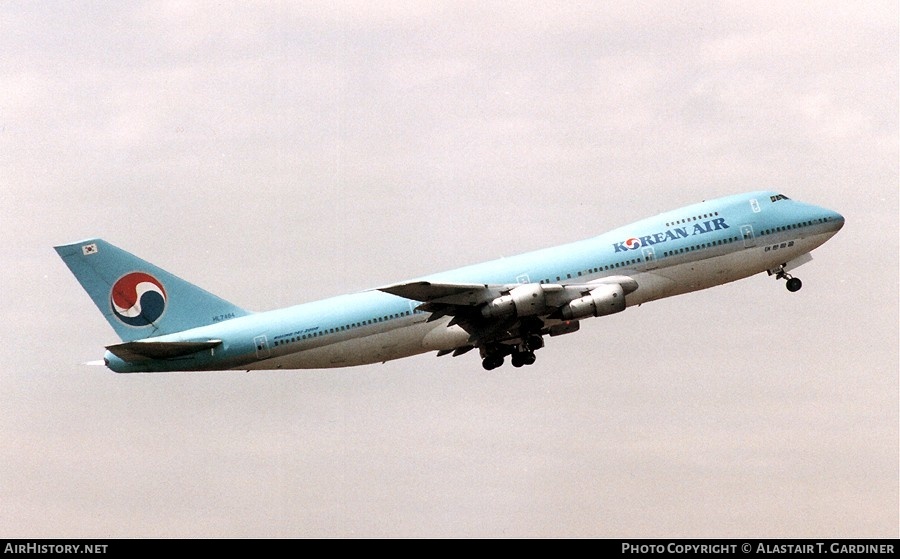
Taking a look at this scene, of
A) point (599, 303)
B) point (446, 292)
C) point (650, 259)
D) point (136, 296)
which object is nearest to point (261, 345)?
point (136, 296)

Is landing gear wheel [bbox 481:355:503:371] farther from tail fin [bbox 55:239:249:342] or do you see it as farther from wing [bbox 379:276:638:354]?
tail fin [bbox 55:239:249:342]

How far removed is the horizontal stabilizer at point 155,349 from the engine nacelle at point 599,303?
14903 mm

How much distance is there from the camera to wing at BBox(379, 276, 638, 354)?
58000 mm

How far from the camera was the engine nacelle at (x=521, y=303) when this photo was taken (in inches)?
2286

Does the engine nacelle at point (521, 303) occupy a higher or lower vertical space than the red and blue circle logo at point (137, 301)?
lower

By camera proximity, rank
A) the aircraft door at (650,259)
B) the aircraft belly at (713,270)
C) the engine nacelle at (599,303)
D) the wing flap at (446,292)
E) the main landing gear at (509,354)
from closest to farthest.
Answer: the wing flap at (446,292), the engine nacelle at (599,303), the aircraft door at (650,259), the aircraft belly at (713,270), the main landing gear at (509,354)

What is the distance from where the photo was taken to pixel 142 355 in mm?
60938

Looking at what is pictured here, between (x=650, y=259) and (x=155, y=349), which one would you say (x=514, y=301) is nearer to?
(x=650, y=259)

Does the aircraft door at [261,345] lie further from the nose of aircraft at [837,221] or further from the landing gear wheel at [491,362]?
the nose of aircraft at [837,221]

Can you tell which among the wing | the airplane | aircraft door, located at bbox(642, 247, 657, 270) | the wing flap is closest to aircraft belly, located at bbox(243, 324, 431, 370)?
the airplane

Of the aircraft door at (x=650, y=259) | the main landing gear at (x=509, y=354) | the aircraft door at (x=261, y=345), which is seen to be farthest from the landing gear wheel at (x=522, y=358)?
the aircraft door at (x=261, y=345)
